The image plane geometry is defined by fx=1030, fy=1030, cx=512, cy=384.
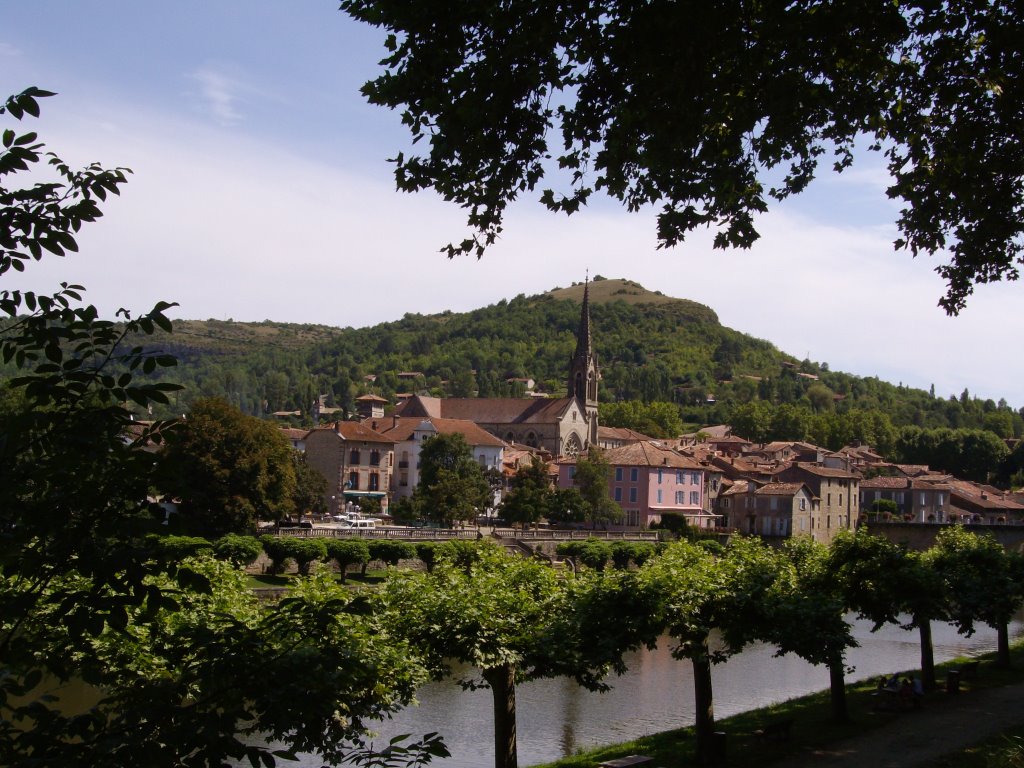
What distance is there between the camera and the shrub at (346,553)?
52.4m

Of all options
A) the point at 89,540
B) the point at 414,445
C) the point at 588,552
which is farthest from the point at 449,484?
the point at 89,540

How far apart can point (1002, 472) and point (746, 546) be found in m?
118

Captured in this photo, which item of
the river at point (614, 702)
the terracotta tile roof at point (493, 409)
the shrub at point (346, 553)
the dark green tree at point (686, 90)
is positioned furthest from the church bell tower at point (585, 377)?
the dark green tree at point (686, 90)

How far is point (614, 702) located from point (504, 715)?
442 inches

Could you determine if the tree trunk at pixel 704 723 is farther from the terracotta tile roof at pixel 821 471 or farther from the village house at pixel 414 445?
the terracotta tile roof at pixel 821 471

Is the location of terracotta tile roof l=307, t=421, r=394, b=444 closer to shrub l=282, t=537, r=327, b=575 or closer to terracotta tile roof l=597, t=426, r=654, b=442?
shrub l=282, t=537, r=327, b=575

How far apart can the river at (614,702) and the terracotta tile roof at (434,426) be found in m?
58.1

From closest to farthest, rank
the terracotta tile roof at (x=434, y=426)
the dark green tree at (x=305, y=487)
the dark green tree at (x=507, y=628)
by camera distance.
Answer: the dark green tree at (x=507, y=628)
the dark green tree at (x=305, y=487)
the terracotta tile roof at (x=434, y=426)

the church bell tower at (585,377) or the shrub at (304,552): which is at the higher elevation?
the church bell tower at (585,377)

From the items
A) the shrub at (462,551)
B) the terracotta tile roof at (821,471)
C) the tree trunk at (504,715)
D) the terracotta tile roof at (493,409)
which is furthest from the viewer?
the terracotta tile roof at (493,409)

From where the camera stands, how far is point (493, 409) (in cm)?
13162

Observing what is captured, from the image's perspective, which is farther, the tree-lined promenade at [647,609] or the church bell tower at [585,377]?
the church bell tower at [585,377]

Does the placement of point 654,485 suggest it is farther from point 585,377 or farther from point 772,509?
point 585,377

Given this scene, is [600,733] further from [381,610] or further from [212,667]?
[212,667]
